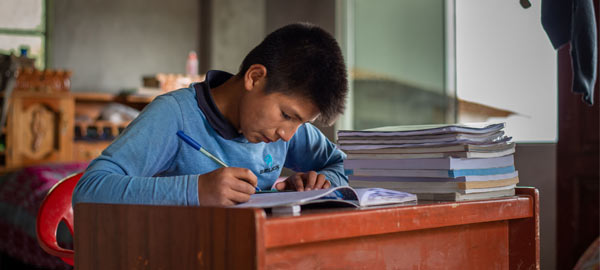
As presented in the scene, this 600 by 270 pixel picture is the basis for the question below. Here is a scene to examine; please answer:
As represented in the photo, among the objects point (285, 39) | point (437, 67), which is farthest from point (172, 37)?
point (285, 39)

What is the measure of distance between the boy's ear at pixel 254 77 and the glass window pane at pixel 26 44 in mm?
4339

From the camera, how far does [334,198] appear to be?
2.85 ft

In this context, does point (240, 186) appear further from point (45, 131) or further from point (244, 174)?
point (45, 131)

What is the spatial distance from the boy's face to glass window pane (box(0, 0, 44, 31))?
14.7ft

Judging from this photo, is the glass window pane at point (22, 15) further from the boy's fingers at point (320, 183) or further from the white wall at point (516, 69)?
the boy's fingers at point (320, 183)

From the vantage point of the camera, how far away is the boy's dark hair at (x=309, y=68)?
Answer: 1200 millimetres

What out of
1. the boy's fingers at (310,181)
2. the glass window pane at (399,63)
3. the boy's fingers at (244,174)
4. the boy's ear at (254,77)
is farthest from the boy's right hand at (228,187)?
the glass window pane at (399,63)

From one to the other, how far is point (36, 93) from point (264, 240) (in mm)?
4521

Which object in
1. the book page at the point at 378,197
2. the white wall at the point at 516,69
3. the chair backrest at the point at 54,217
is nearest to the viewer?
the book page at the point at 378,197

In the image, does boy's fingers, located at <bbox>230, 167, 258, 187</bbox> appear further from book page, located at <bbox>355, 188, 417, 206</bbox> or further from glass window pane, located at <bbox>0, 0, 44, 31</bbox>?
glass window pane, located at <bbox>0, 0, 44, 31</bbox>

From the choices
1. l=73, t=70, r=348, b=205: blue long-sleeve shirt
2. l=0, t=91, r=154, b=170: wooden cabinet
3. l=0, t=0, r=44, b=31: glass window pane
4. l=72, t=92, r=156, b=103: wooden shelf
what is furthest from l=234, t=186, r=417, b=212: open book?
l=0, t=0, r=44, b=31: glass window pane

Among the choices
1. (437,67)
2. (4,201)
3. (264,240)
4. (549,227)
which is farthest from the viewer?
(437,67)

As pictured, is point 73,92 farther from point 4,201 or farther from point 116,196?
point 116,196

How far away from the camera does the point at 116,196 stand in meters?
0.97
